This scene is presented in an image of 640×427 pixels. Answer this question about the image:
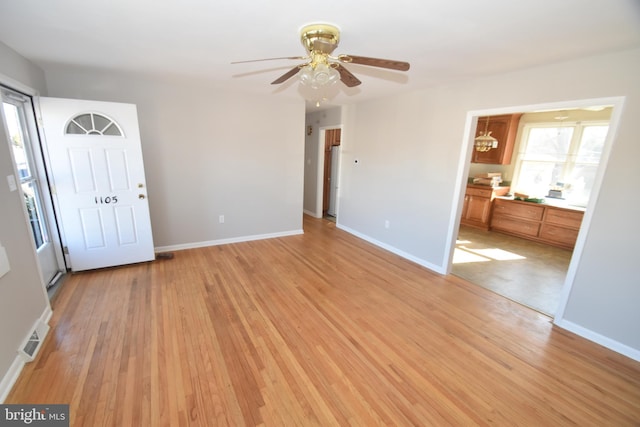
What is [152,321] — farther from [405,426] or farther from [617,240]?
[617,240]

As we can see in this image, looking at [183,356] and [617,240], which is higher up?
[617,240]

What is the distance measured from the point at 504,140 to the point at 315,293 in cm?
492

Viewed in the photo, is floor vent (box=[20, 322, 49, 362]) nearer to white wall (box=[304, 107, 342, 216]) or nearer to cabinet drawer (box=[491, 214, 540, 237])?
white wall (box=[304, 107, 342, 216])

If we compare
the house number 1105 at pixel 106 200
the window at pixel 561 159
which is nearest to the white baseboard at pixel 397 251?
the window at pixel 561 159

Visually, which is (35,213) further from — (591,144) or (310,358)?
(591,144)

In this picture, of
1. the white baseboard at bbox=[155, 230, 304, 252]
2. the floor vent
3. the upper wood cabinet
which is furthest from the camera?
the upper wood cabinet

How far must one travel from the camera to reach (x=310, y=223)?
5.74 metres

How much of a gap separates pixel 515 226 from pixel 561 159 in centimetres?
141

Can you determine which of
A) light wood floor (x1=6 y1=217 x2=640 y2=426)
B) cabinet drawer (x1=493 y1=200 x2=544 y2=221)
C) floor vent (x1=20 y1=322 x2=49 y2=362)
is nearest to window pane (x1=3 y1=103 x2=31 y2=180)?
light wood floor (x1=6 y1=217 x2=640 y2=426)

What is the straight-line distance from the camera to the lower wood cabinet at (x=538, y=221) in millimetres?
4484

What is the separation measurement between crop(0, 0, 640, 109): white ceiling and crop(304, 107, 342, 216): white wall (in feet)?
9.04

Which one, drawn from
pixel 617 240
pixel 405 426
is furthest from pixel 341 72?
pixel 617 240

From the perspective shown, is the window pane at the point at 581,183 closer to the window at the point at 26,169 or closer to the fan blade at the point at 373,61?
the fan blade at the point at 373,61

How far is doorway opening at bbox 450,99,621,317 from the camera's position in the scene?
3.48 metres
